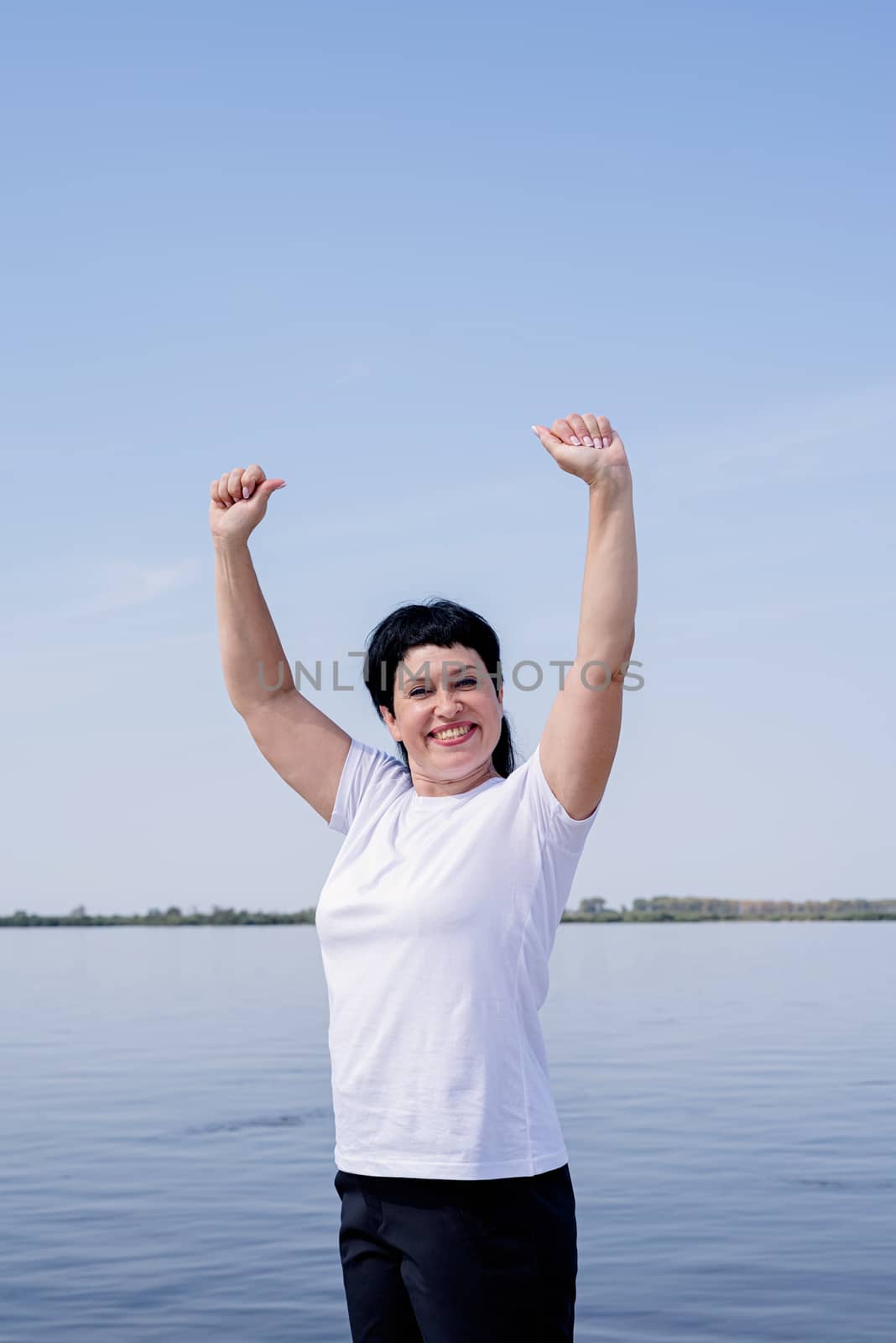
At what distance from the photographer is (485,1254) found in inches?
100

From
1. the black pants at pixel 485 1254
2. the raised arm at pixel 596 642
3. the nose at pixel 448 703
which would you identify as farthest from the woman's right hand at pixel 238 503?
the black pants at pixel 485 1254

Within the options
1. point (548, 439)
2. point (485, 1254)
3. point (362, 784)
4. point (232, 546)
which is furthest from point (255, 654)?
point (485, 1254)

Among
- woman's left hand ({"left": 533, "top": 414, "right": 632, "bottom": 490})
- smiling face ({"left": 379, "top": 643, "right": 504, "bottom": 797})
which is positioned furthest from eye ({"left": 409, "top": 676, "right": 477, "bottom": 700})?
woman's left hand ({"left": 533, "top": 414, "right": 632, "bottom": 490})

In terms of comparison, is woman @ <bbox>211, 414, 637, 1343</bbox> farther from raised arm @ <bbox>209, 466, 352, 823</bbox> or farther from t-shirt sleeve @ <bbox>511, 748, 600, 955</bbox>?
raised arm @ <bbox>209, 466, 352, 823</bbox>

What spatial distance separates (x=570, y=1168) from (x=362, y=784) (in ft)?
27.8

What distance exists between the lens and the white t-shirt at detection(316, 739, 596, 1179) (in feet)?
8.44

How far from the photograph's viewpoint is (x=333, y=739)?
10.4 feet

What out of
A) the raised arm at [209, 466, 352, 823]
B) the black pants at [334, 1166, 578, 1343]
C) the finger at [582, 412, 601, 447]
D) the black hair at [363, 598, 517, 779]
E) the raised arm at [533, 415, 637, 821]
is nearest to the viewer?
the black pants at [334, 1166, 578, 1343]

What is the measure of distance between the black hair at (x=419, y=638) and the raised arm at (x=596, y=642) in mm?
276

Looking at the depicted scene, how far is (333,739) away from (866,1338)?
15.7ft

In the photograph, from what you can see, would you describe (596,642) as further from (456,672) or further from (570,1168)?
(570,1168)

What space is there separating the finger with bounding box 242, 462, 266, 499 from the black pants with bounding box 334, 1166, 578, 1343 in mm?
1439

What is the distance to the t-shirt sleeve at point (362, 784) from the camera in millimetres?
3045

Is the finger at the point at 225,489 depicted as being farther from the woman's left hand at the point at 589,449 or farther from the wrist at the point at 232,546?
the woman's left hand at the point at 589,449
